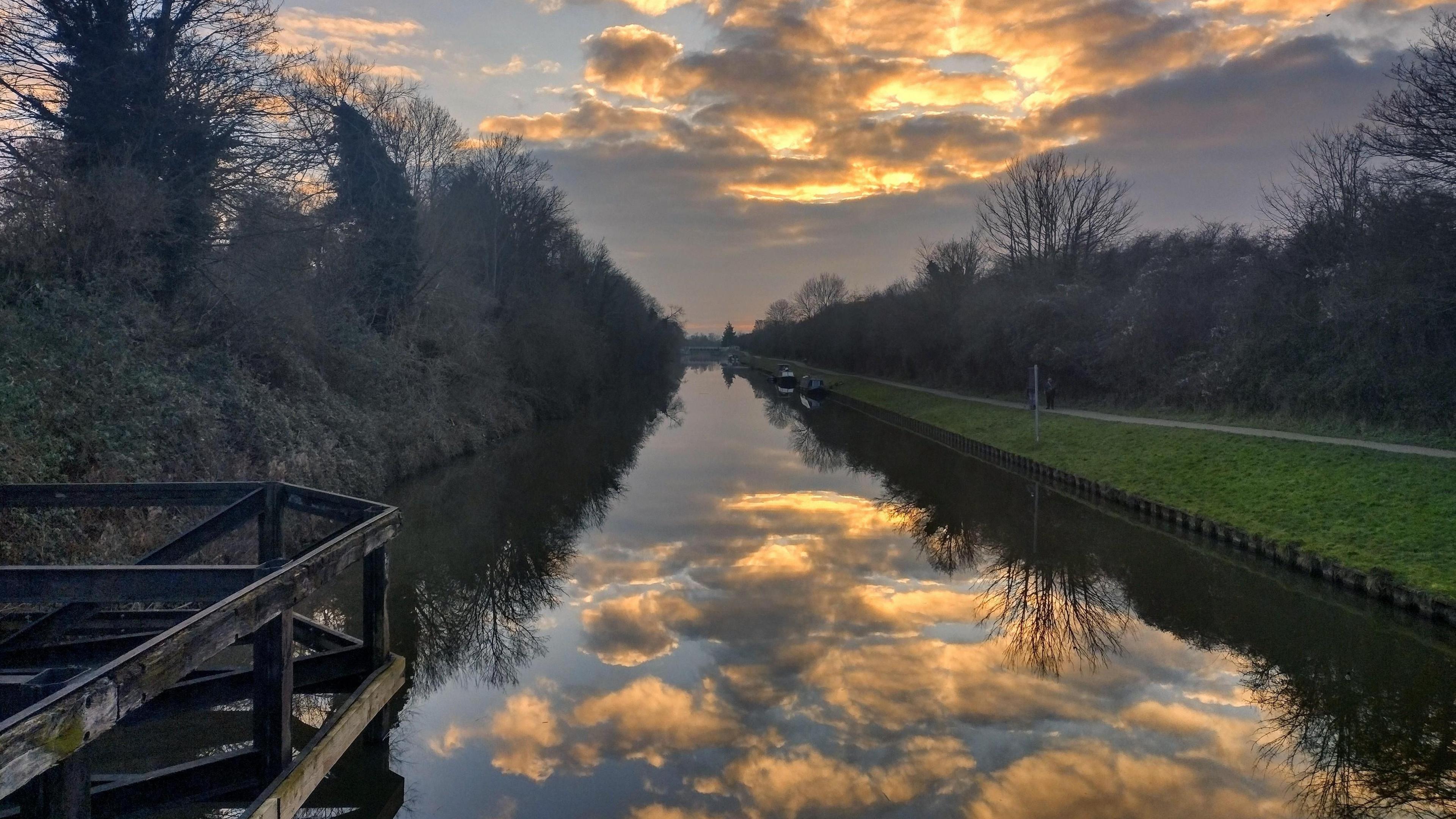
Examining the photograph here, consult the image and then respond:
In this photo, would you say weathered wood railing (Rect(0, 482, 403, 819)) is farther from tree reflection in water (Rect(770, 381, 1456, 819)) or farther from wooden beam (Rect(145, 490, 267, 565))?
tree reflection in water (Rect(770, 381, 1456, 819))

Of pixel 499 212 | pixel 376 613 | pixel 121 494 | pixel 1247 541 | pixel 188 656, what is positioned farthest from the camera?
pixel 499 212

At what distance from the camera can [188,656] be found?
157 inches

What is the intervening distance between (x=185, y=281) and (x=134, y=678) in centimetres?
1420

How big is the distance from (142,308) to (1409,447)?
22.0 meters

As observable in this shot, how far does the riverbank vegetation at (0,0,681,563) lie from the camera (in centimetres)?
1135

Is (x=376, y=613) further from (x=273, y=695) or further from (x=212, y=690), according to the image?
(x=273, y=695)

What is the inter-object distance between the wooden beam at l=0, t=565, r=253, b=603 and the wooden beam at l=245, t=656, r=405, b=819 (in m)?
1.08

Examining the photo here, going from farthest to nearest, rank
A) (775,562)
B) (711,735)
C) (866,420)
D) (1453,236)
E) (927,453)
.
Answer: (866,420) < (927,453) < (1453,236) < (775,562) < (711,735)

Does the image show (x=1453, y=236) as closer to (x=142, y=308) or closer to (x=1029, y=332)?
(x=1029, y=332)

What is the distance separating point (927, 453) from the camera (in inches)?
1111

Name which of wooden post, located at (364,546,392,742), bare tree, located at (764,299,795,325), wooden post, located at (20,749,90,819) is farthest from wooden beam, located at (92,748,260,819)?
bare tree, located at (764,299,795,325)

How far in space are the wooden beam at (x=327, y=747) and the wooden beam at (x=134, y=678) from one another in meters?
0.92

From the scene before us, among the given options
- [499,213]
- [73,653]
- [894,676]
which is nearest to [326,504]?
[73,653]

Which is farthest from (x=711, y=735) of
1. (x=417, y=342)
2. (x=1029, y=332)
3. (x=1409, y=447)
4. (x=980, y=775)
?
(x=1029, y=332)
